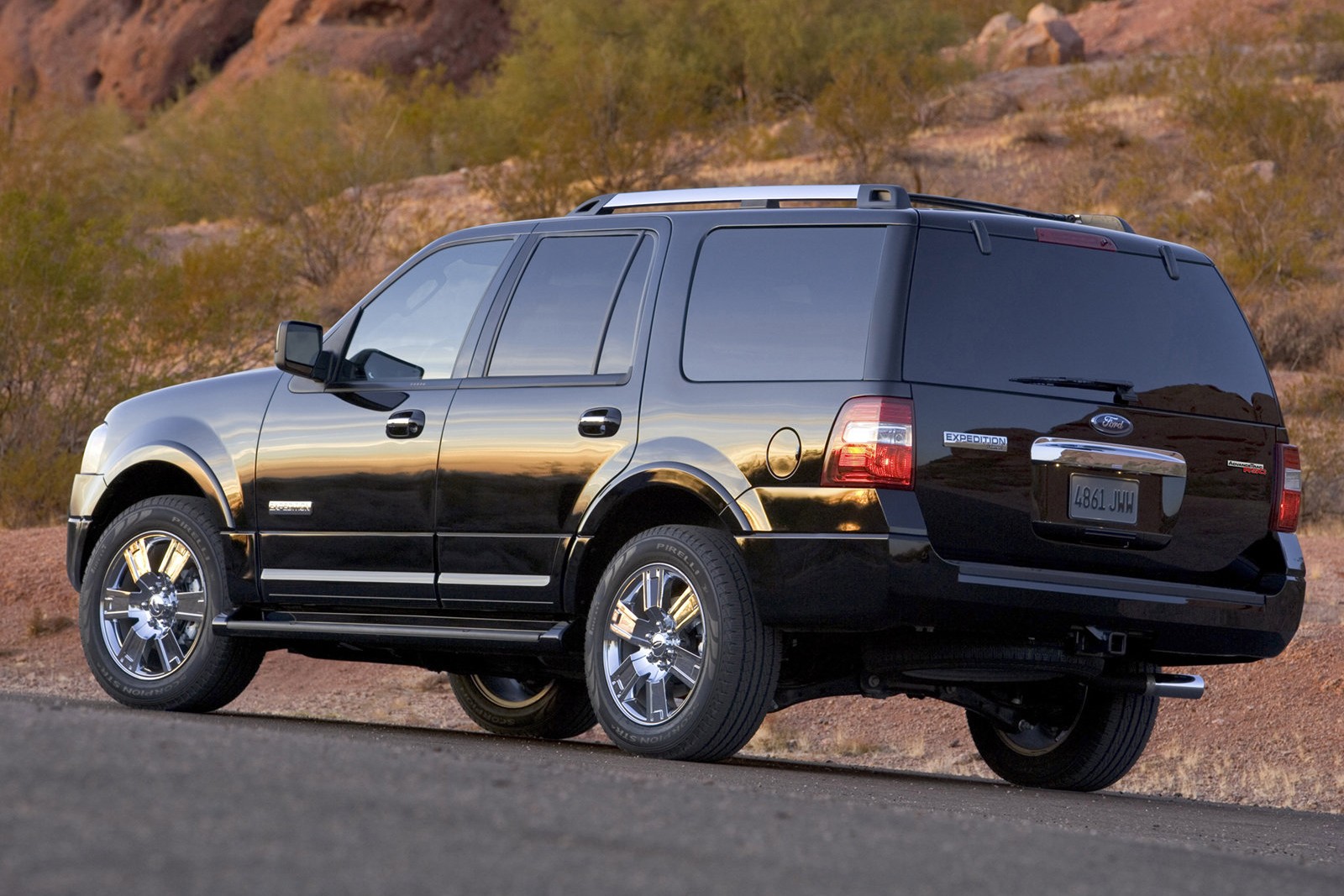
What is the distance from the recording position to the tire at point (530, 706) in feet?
31.2

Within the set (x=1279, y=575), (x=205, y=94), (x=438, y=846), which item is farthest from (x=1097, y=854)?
(x=205, y=94)

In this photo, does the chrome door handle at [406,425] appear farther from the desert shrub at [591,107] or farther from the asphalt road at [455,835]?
the desert shrub at [591,107]

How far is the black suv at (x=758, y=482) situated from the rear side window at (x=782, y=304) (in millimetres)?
13

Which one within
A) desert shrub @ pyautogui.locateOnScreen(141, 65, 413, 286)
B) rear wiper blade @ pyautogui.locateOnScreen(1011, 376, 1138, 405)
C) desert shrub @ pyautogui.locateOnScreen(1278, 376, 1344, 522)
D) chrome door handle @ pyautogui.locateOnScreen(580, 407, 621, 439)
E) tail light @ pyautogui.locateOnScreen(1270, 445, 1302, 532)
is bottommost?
desert shrub @ pyautogui.locateOnScreen(1278, 376, 1344, 522)

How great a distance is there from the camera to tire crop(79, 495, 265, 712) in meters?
8.48

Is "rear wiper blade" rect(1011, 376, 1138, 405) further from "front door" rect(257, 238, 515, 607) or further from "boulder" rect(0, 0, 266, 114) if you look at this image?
"boulder" rect(0, 0, 266, 114)

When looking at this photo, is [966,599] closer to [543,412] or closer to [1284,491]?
[1284,491]

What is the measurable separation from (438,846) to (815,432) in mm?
3071

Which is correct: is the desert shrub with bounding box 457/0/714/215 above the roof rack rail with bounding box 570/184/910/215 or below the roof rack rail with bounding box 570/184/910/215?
above

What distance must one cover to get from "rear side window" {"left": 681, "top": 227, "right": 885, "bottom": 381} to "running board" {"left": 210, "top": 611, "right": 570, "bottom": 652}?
122 cm

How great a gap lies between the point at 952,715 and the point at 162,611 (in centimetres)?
472

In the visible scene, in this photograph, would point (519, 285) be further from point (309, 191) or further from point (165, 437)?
point (309, 191)

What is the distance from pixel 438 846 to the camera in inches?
156

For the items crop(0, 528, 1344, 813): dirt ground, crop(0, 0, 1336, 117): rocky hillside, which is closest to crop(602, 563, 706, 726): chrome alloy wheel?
crop(0, 528, 1344, 813): dirt ground
